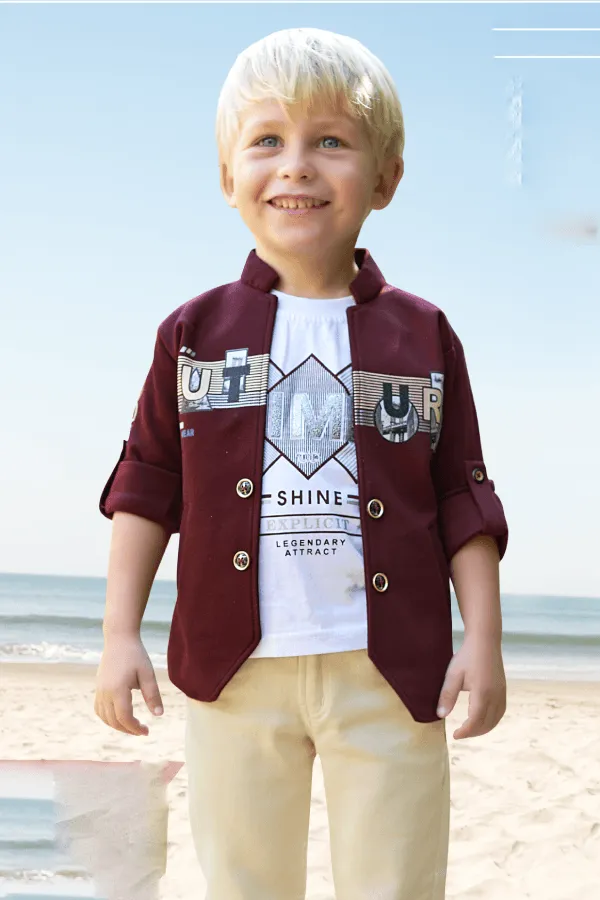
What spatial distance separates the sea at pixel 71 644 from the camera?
8.41 ft

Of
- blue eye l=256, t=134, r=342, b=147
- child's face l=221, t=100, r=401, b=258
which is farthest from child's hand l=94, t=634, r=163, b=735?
blue eye l=256, t=134, r=342, b=147

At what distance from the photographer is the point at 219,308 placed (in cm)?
143

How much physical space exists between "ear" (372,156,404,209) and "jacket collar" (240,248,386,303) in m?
0.10

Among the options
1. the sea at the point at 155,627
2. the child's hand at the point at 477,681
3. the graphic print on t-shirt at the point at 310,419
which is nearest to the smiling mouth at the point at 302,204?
the graphic print on t-shirt at the point at 310,419

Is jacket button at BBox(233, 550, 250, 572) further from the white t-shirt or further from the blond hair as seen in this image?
the blond hair

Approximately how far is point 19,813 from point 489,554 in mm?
1897

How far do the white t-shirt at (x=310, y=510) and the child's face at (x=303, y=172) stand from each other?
0.14 m

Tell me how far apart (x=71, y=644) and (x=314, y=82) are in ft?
27.8

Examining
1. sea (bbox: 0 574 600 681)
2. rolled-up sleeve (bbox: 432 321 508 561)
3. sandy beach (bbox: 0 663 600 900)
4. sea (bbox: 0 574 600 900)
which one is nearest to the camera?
rolled-up sleeve (bbox: 432 321 508 561)

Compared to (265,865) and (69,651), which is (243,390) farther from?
(69,651)

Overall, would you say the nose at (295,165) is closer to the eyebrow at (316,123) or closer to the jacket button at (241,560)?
the eyebrow at (316,123)

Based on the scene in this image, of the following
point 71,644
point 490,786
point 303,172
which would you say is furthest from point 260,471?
point 71,644

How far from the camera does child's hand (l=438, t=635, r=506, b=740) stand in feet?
4.34

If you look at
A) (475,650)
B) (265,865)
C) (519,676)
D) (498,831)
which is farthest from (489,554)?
(519,676)
